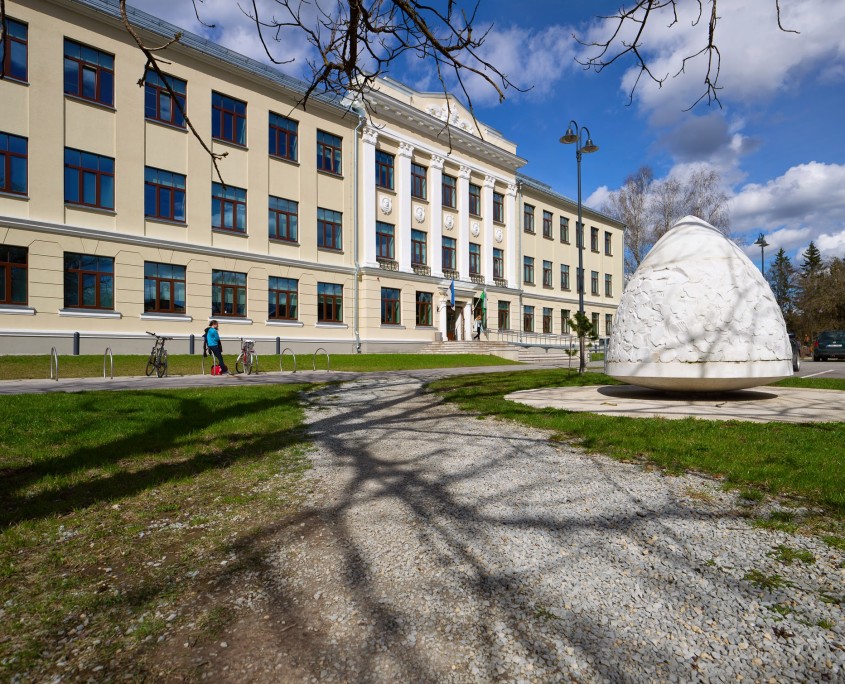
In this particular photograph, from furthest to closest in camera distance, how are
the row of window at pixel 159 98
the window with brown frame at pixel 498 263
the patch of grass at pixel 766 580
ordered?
the window with brown frame at pixel 498 263, the row of window at pixel 159 98, the patch of grass at pixel 766 580

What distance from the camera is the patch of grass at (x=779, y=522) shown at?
3447mm

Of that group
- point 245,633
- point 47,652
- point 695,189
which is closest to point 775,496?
point 245,633

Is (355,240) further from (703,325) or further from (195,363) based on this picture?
(703,325)

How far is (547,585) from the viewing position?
2779 mm

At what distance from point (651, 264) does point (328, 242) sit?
23.4m

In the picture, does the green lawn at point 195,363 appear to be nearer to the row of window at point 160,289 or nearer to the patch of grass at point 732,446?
the row of window at point 160,289

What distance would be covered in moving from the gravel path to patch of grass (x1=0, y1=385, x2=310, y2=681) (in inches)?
22.1

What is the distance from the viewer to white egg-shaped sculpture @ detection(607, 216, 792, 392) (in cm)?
874

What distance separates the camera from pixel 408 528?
3.63 meters

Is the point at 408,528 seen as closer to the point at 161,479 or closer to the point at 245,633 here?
the point at 245,633

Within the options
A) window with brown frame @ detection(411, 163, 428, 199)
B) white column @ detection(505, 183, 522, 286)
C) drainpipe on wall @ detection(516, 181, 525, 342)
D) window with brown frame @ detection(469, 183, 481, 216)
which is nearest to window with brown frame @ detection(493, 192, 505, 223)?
white column @ detection(505, 183, 522, 286)

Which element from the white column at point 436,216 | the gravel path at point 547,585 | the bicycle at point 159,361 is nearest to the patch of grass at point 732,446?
the gravel path at point 547,585

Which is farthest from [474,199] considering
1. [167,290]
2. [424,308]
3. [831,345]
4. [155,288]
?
[831,345]

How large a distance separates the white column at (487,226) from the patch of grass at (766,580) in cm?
3721
